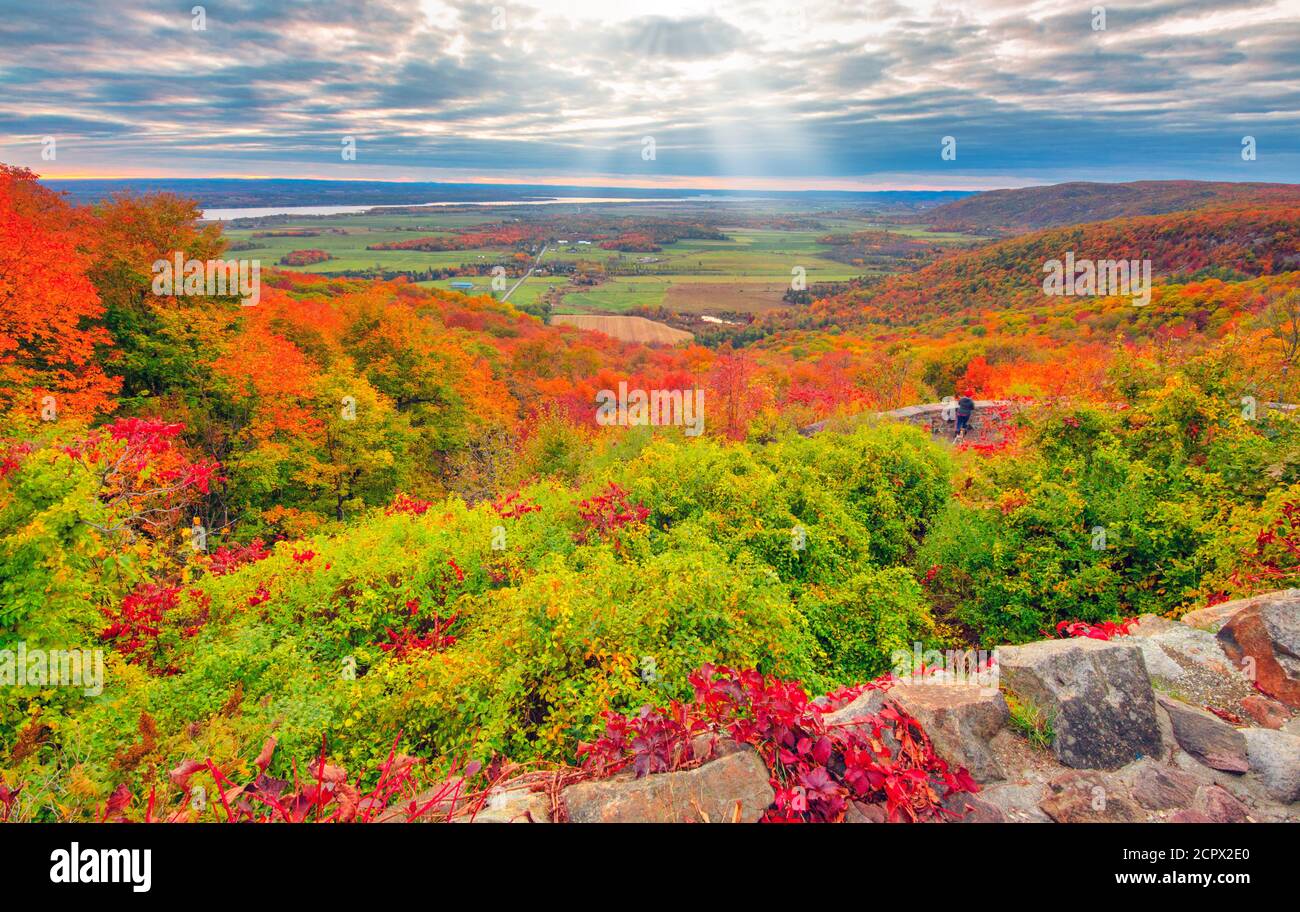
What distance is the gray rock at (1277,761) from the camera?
160 inches

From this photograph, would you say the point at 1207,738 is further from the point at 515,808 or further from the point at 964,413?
the point at 964,413

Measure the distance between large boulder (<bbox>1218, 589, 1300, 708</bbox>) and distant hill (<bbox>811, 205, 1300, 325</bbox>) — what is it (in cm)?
9354

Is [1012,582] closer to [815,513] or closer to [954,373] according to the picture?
[815,513]

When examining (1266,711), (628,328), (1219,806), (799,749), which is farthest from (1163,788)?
(628,328)

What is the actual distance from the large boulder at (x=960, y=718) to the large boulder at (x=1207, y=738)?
123 cm

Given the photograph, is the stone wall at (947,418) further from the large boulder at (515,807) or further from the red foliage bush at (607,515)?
the large boulder at (515,807)

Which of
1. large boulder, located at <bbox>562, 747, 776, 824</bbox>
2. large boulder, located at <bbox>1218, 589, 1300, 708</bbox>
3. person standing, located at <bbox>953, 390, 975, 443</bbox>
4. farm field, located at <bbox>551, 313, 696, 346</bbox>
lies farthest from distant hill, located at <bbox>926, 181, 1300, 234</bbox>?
large boulder, located at <bbox>562, 747, 776, 824</bbox>

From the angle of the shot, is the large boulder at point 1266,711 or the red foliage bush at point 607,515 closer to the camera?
the large boulder at point 1266,711

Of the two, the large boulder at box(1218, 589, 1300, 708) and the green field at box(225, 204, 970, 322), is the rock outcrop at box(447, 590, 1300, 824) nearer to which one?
the large boulder at box(1218, 589, 1300, 708)

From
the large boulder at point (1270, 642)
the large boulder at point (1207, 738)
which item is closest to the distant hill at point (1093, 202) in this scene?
the large boulder at point (1270, 642)

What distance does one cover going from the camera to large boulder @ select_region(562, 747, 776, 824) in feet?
11.0

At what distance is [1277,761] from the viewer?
420 cm

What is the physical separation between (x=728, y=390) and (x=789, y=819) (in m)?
26.5
